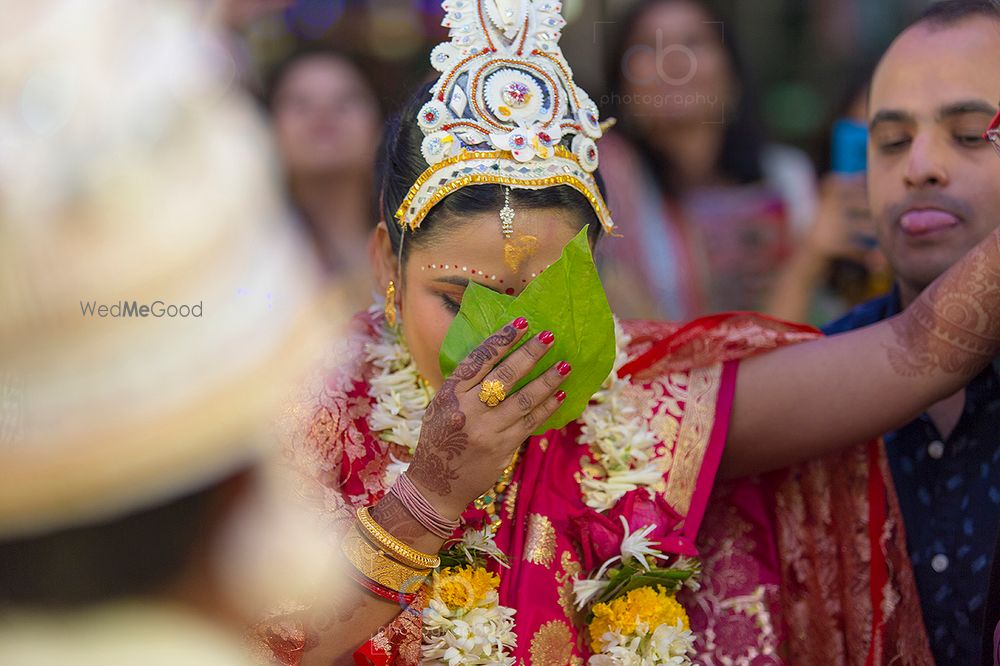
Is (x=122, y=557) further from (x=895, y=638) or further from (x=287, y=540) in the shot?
(x=895, y=638)

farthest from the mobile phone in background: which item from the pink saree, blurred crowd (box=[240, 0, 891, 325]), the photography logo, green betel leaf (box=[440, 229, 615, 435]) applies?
the photography logo

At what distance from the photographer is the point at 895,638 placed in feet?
8.86

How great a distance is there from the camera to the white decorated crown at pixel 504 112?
2457 millimetres

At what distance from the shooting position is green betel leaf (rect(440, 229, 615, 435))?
2211 mm

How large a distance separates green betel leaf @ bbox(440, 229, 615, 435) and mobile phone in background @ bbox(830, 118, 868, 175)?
2.92 metres

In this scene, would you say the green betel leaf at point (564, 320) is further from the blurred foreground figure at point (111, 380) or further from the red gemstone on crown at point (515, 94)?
the blurred foreground figure at point (111, 380)

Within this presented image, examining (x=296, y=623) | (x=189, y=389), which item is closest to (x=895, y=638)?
(x=296, y=623)

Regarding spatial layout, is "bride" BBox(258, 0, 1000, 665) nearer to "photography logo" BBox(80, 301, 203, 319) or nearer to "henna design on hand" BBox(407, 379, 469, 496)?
"henna design on hand" BBox(407, 379, 469, 496)

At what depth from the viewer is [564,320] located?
7.25ft

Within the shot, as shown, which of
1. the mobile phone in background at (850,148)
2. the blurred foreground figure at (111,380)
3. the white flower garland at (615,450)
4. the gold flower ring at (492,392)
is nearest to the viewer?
the blurred foreground figure at (111,380)

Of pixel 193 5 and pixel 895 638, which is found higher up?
pixel 193 5

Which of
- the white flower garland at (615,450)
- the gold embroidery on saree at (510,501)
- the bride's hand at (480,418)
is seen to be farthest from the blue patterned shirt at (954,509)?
the bride's hand at (480,418)

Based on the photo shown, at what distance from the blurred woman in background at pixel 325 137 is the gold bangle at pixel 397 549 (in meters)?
2.66

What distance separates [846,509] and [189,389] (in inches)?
71.7
